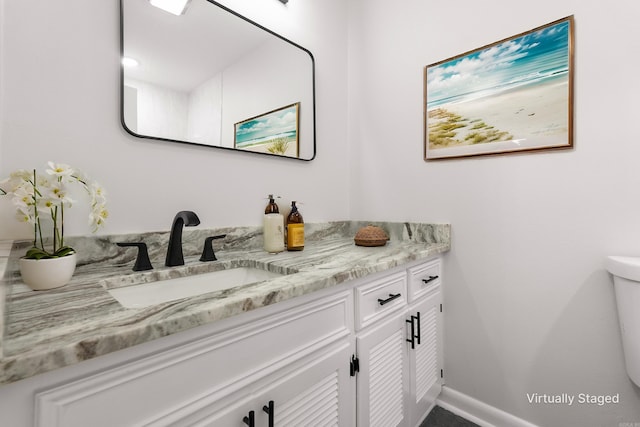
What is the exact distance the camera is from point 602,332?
3.76 ft

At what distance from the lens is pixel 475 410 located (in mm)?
1432

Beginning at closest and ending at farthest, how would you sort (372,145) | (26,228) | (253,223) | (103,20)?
(26,228) < (103,20) < (253,223) < (372,145)

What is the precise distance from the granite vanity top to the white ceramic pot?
19 mm

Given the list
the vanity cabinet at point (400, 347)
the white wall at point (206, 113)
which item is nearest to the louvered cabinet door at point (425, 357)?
the vanity cabinet at point (400, 347)

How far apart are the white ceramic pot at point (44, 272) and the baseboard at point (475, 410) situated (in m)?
1.70

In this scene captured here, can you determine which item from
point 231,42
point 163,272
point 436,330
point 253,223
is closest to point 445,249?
point 436,330

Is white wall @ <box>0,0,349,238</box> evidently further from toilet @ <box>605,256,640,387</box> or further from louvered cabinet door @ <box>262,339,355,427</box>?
toilet @ <box>605,256,640,387</box>

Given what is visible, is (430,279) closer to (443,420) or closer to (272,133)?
(443,420)

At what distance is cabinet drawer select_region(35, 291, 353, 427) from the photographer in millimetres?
463

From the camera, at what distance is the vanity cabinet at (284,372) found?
1.63 ft

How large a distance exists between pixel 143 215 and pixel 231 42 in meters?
0.84

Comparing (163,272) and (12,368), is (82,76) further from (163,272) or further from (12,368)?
(12,368)

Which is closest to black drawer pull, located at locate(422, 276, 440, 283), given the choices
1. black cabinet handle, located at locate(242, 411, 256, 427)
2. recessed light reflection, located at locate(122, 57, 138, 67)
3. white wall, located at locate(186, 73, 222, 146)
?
black cabinet handle, located at locate(242, 411, 256, 427)

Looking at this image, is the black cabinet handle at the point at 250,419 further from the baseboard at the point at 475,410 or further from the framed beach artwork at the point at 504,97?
the framed beach artwork at the point at 504,97
